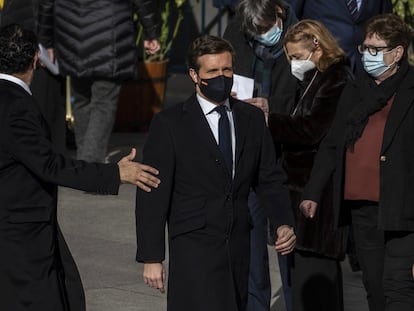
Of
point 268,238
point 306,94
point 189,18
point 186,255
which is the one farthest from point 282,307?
point 189,18

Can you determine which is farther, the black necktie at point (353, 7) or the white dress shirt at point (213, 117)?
the black necktie at point (353, 7)

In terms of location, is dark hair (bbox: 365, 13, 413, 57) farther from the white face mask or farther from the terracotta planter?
the terracotta planter

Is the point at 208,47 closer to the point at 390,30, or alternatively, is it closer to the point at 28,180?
the point at 28,180

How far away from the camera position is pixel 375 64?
6.67 meters

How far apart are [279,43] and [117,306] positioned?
1.69 meters

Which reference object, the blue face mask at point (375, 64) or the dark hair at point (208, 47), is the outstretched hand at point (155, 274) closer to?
the dark hair at point (208, 47)

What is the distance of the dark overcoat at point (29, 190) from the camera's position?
581 centimetres

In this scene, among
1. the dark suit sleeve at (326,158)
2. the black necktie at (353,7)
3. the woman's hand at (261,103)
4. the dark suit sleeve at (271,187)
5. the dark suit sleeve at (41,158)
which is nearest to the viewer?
the dark suit sleeve at (41,158)

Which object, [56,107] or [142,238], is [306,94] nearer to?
[142,238]

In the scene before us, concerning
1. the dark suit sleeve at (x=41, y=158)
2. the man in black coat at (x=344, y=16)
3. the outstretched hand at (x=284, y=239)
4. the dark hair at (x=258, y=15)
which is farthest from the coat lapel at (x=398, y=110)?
the man in black coat at (x=344, y=16)

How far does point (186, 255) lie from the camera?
5.92m

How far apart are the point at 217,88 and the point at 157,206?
535 mm

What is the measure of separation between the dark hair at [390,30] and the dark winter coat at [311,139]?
1.54ft

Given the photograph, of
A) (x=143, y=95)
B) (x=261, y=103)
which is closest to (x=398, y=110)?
(x=261, y=103)
